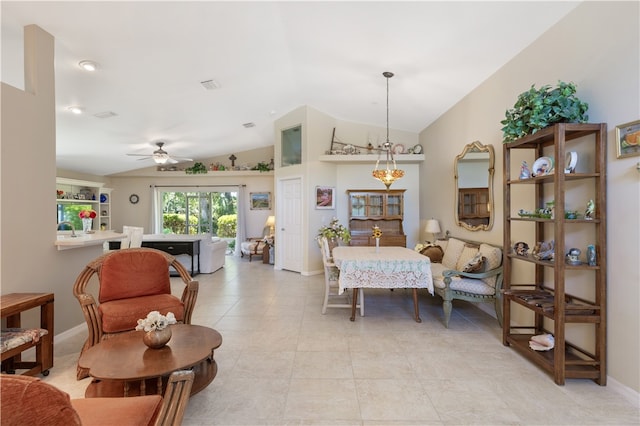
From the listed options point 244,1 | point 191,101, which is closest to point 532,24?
point 244,1

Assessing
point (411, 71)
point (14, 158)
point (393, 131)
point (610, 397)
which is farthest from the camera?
point (393, 131)

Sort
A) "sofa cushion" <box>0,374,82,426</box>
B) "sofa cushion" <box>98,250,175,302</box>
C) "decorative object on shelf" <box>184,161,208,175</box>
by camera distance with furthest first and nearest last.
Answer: "decorative object on shelf" <box>184,161,208,175</box> < "sofa cushion" <box>98,250,175,302</box> < "sofa cushion" <box>0,374,82,426</box>

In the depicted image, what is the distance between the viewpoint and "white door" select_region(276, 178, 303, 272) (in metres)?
6.38

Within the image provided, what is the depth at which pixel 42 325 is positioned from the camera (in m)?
2.49

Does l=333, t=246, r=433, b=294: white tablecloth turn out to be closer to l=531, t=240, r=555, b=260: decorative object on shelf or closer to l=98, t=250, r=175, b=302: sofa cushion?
l=531, t=240, r=555, b=260: decorative object on shelf

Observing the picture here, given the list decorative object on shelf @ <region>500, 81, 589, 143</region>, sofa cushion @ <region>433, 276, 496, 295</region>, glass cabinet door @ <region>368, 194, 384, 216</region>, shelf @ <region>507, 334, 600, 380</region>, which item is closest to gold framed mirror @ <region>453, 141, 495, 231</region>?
sofa cushion @ <region>433, 276, 496, 295</region>

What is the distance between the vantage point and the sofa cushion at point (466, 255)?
156 inches

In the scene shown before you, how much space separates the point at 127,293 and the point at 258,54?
3.15 meters

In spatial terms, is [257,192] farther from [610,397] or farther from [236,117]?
[610,397]

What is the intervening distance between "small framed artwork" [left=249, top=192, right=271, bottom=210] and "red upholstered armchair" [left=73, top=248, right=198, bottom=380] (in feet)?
20.4

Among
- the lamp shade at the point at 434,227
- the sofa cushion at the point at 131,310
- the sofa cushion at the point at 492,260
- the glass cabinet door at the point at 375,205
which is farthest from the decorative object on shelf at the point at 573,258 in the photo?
the glass cabinet door at the point at 375,205

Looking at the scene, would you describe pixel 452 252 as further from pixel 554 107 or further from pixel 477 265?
pixel 554 107

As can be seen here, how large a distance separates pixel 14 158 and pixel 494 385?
166 inches

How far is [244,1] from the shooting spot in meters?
2.98
